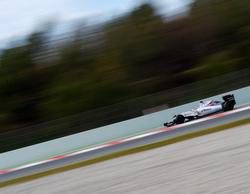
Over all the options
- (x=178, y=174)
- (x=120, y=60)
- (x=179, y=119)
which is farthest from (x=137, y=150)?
(x=120, y=60)

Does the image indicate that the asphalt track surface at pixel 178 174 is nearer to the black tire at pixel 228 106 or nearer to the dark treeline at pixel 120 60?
the black tire at pixel 228 106

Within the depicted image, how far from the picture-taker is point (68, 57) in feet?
100

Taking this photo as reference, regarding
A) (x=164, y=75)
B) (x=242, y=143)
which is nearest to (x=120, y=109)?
(x=242, y=143)

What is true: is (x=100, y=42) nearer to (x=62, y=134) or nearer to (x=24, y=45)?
(x=24, y=45)

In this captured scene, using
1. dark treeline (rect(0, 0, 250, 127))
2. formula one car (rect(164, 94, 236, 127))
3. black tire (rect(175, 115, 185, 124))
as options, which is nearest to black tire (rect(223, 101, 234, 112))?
formula one car (rect(164, 94, 236, 127))

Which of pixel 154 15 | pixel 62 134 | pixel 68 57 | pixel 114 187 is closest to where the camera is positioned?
pixel 114 187

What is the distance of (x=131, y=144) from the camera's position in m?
10.5

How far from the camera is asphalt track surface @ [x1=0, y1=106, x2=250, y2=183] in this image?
10367 millimetres

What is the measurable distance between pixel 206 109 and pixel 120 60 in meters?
14.3

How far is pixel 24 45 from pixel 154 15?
8343 mm

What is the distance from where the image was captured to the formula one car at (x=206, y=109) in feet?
48.5

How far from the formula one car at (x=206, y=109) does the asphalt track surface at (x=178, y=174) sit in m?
6.32

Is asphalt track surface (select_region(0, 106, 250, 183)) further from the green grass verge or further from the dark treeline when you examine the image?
the dark treeline

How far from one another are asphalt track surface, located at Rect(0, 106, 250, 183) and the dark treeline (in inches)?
504
